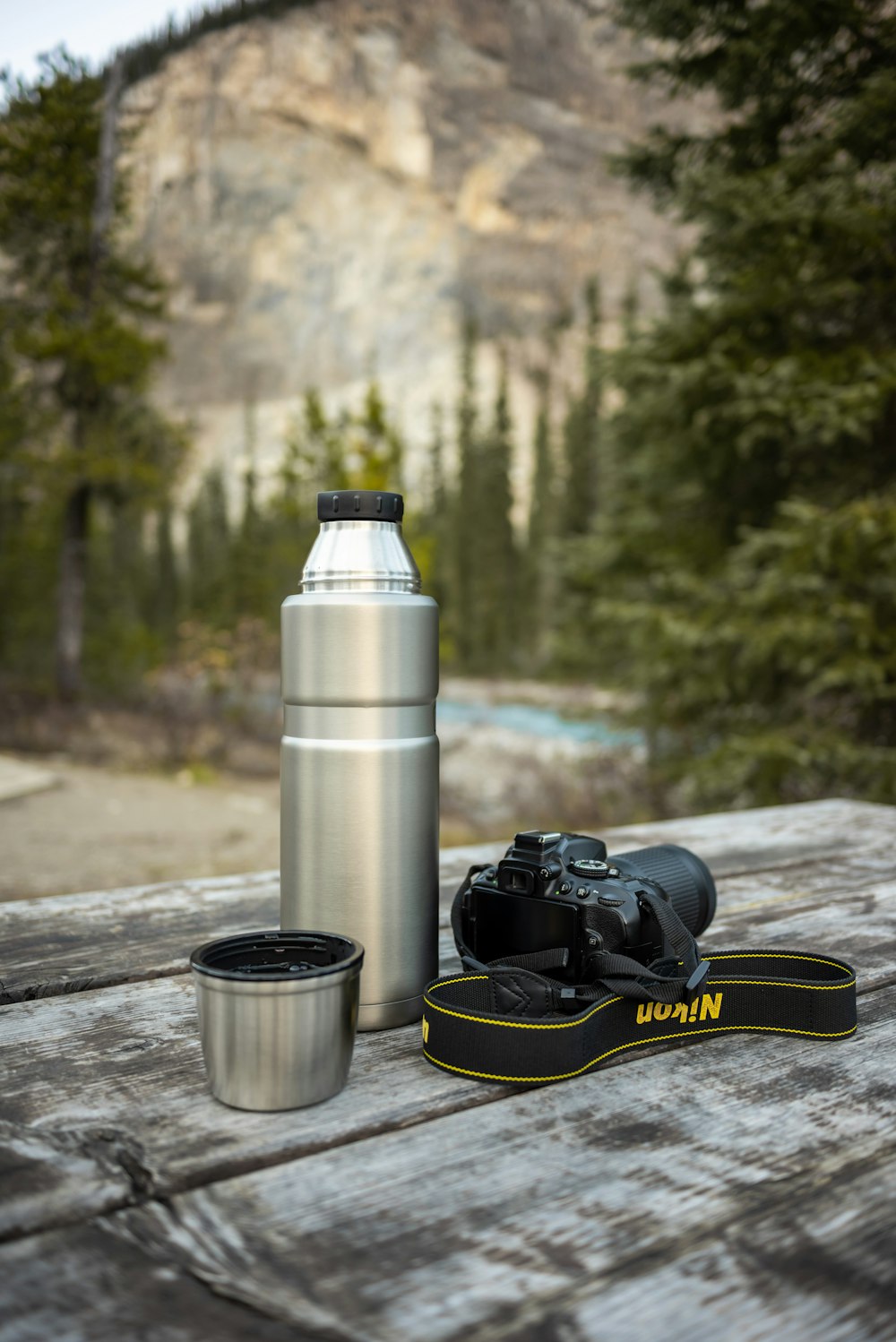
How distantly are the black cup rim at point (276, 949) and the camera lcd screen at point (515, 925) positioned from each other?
6.4 inches

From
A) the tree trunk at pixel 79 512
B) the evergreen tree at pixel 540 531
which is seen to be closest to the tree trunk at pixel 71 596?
the tree trunk at pixel 79 512

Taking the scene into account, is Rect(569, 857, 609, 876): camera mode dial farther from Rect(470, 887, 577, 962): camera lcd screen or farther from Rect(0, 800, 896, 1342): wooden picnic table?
Rect(0, 800, 896, 1342): wooden picnic table

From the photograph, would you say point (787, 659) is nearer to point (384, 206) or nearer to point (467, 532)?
point (467, 532)

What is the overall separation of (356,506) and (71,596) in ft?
40.0

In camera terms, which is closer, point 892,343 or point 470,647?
point 892,343

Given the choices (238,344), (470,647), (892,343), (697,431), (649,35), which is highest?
(238,344)

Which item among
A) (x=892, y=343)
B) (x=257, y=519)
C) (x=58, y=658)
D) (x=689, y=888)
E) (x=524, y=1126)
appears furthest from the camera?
(x=257, y=519)

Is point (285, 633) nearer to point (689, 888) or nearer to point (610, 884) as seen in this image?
point (610, 884)

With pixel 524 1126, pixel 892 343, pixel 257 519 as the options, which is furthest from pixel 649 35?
pixel 257 519

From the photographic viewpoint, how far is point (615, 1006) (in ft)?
2.95

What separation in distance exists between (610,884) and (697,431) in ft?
14.0

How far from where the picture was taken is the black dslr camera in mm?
919

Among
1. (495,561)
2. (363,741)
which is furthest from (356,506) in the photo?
(495,561)

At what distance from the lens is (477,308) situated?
44.4 metres
